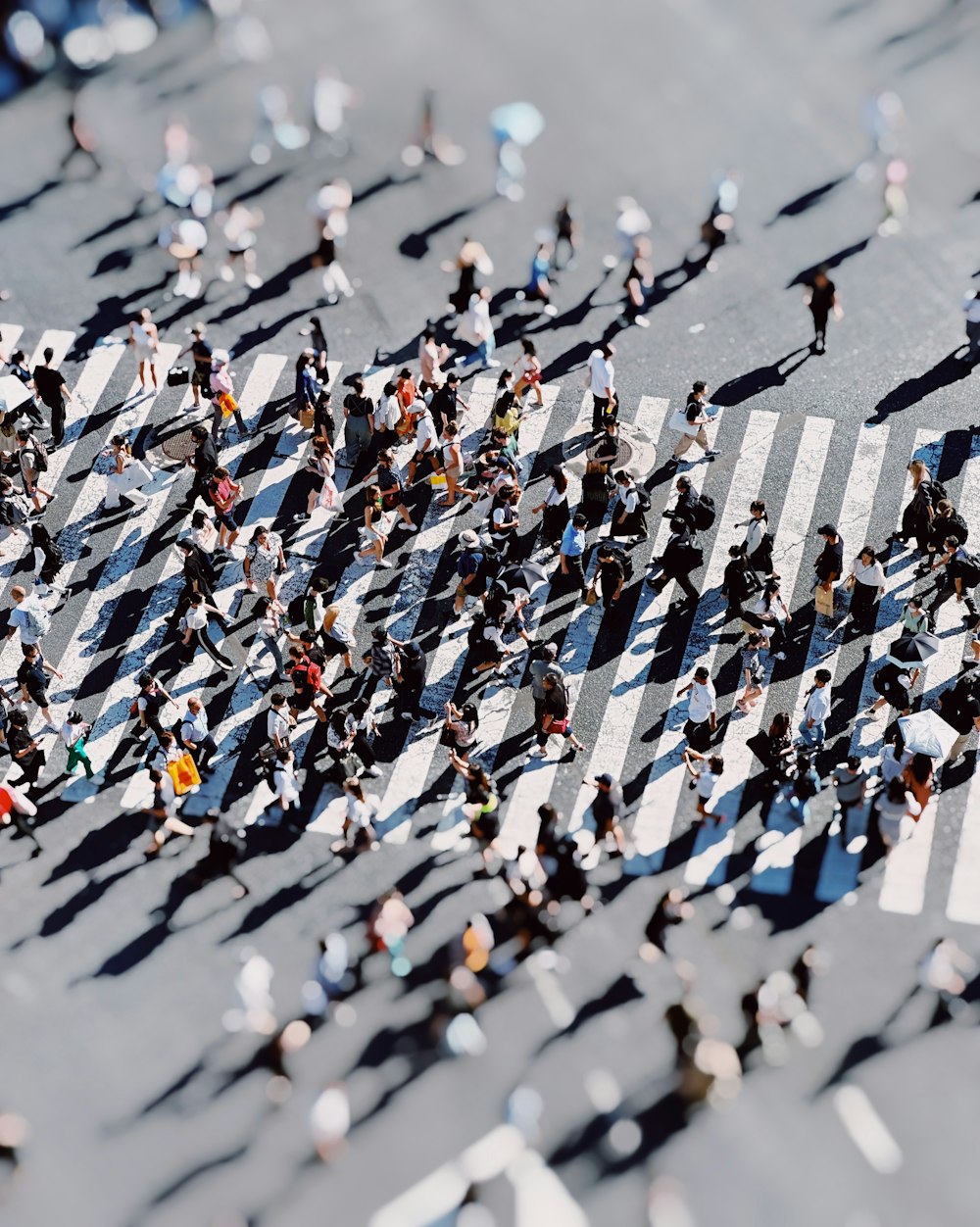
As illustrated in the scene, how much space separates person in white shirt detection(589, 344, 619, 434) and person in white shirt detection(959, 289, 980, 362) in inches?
253

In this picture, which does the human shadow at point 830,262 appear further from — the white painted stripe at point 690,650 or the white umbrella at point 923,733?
the white umbrella at point 923,733

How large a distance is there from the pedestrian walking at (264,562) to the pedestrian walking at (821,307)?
10298mm

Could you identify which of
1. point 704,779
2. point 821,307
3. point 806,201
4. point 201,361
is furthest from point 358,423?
point 806,201

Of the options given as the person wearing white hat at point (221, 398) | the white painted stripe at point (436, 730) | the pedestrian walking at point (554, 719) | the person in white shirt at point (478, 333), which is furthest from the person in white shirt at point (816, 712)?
the person wearing white hat at point (221, 398)

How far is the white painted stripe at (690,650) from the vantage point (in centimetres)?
2431

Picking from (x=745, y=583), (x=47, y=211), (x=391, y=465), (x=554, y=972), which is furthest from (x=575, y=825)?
(x=47, y=211)

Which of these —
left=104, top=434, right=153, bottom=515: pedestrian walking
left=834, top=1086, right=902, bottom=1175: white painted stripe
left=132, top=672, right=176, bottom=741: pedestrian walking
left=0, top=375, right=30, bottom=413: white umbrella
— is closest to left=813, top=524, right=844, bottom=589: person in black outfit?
left=834, top=1086, right=902, bottom=1175: white painted stripe

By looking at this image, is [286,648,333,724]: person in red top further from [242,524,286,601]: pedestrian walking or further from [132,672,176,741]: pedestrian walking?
[132,672,176,741]: pedestrian walking

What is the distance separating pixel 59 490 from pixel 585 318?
10.1m

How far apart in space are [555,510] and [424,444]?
106 inches

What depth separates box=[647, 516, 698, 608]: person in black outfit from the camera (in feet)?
86.6

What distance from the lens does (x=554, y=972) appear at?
2281 centimetres

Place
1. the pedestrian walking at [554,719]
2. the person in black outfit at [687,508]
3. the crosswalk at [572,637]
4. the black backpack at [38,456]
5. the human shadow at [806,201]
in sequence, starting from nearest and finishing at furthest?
1. the crosswalk at [572,637]
2. the pedestrian walking at [554,719]
3. the person in black outfit at [687,508]
4. the black backpack at [38,456]
5. the human shadow at [806,201]

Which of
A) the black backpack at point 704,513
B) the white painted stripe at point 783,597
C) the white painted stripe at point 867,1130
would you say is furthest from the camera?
the black backpack at point 704,513
